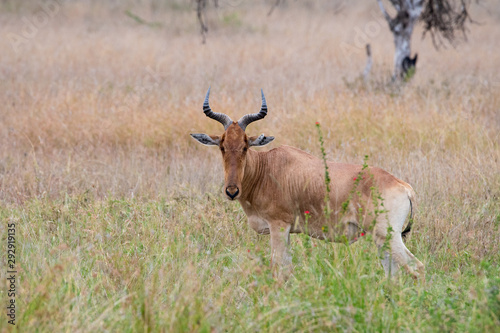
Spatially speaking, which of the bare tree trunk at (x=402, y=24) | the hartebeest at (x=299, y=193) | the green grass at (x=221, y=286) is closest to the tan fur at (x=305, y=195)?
the hartebeest at (x=299, y=193)

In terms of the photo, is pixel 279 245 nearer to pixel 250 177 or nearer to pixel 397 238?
pixel 250 177

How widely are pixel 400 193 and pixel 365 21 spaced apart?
2127cm

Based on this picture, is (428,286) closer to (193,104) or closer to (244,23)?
(193,104)

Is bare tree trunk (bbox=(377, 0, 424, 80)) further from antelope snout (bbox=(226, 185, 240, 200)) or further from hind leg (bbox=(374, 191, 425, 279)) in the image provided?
antelope snout (bbox=(226, 185, 240, 200))

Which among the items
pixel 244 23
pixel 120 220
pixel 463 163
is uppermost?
pixel 244 23

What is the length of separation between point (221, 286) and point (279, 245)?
792 mm

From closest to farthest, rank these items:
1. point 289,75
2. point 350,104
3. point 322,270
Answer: point 322,270
point 350,104
point 289,75

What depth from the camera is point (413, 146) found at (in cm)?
891

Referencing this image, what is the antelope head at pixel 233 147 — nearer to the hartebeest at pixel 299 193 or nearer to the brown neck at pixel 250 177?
the hartebeest at pixel 299 193

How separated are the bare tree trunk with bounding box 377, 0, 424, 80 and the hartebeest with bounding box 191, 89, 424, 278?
26.4 feet

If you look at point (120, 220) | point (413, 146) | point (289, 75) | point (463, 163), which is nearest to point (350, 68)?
point (289, 75)

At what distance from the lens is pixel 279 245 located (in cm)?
540

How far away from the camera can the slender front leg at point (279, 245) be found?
17.0ft

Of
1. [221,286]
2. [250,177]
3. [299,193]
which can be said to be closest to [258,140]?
[250,177]
